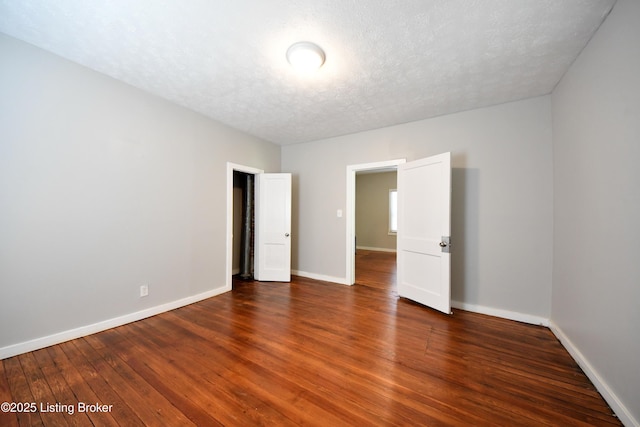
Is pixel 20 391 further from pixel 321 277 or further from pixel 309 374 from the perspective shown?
pixel 321 277

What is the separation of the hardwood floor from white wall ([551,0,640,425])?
0.97 feet

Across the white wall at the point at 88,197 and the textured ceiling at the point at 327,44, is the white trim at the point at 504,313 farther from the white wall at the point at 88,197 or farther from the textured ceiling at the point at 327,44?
the white wall at the point at 88,197

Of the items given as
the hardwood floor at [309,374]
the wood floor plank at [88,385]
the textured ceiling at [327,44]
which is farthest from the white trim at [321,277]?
the wood floor plank at [88,385]

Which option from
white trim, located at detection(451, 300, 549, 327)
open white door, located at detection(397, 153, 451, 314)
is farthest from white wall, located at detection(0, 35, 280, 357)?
white trim, located at detection(451, 300, 549, 327)

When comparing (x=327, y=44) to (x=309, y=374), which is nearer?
(x=309, y=374)

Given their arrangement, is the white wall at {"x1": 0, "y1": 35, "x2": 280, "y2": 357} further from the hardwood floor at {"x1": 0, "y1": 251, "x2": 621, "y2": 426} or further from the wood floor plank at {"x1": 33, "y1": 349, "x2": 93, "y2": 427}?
the hardwood floor at {"x1": 0, "y1": 251, "x2": 621, "y2": 426}

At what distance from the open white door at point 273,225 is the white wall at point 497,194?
6.15 feet

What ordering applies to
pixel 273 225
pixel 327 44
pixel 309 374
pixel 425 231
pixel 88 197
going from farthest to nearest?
pixel 273 225
pixel 425 231
pixel 88 197
pixel 327 44
pixel 309 374

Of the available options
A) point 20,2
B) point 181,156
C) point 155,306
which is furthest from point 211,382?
point 20,2

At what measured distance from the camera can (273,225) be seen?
4.24m

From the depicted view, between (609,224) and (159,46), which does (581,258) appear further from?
(159,46)

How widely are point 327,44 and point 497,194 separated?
2.64 m

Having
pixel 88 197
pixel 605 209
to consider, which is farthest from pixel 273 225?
pixel 605 209

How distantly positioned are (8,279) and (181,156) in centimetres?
190
